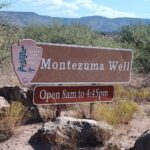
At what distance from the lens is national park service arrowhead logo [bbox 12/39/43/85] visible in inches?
321

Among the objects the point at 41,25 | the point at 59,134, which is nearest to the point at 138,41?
the point at 41,25

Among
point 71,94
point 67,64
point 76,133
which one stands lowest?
point 76,133

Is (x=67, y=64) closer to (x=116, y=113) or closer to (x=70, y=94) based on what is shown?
(x=70, y=94)

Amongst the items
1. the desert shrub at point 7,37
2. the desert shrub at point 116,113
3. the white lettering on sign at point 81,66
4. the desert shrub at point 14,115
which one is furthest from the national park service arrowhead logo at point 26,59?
the desert shrub at point 7,37

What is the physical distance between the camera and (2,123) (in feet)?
27.8

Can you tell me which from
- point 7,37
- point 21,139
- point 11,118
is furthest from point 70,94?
point 7,37

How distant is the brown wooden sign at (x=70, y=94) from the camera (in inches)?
339

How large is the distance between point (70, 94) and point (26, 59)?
4.00 ft

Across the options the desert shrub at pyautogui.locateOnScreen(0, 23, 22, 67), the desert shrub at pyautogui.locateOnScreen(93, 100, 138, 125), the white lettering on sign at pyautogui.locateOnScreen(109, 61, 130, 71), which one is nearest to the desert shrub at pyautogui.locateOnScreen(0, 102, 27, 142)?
the desert shrub at pyautogui.locateOnScreen(93, 100, 138, 125)

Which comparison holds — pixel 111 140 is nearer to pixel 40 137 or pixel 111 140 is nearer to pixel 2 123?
pixel 40 137

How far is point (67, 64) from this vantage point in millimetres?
8945

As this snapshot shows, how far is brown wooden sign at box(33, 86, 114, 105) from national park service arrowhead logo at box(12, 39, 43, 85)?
0.33m

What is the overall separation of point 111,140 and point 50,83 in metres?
1.49

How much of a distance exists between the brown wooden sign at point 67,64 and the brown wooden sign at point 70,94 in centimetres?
12
